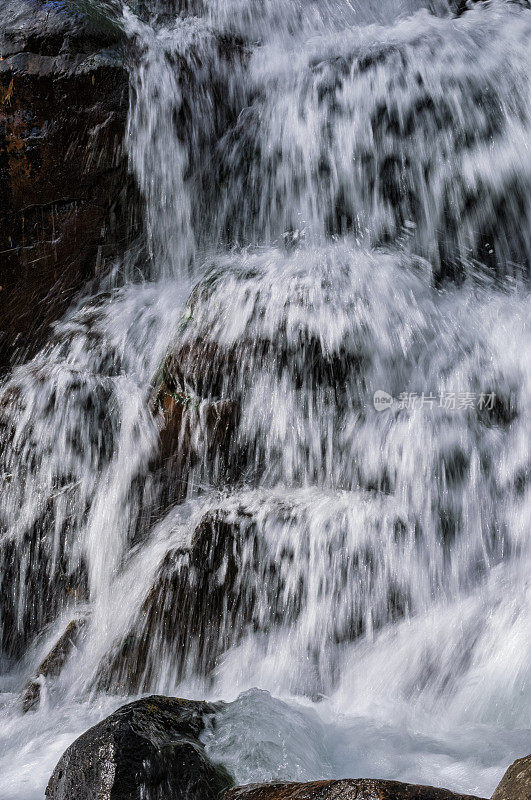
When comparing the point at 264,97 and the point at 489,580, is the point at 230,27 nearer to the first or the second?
the point at 264,97

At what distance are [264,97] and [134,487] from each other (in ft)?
11.6

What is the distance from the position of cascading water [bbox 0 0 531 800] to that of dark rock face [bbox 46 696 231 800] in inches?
6.0

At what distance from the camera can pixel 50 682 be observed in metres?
3.86

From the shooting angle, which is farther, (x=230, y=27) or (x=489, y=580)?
(x=230, y=27)

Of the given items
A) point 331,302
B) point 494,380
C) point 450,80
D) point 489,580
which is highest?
point 450,80

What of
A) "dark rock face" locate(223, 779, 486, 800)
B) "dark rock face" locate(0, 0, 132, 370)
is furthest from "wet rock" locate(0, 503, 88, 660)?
"dark rock face" locate(223, 779, 486, 800)

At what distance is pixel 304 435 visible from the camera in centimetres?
408

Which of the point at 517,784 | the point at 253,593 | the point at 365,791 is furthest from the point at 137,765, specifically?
the point at 253,593

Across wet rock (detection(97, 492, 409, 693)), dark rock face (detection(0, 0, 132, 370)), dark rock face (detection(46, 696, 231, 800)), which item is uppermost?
dark rock face (detection(0, 0, 132, 370))

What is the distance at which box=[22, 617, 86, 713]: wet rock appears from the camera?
3797 mm

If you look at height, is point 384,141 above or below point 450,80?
below

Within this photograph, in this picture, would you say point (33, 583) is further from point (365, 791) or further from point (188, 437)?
point (365, 791)

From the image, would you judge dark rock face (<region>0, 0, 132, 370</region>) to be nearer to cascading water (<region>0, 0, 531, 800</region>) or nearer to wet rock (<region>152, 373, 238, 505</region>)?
cascading water (<region>0, 0, 531, 800</region>)

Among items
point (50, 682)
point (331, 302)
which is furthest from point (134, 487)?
point (331, 302)
